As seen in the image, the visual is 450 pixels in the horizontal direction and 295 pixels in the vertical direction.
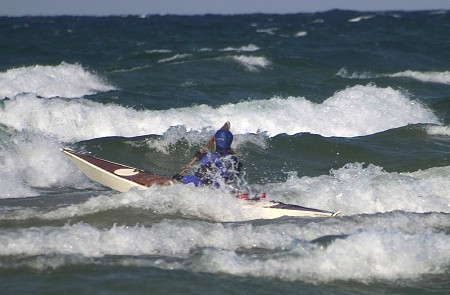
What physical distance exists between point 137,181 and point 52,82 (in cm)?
1405

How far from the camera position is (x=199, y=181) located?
1135cm

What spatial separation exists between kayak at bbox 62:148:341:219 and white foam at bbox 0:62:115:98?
1143 cm

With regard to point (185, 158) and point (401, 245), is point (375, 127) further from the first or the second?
point (401, 245)

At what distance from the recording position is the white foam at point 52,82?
24625 millimetres

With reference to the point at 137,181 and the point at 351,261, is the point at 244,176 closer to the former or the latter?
the point at 137,181

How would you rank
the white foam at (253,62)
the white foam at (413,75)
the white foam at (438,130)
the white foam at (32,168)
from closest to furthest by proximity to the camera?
1. the white foam at (32,168)
2. the white foam at (438,130)
3. the white foam at (413,75)
4. the white foam at (253,62)

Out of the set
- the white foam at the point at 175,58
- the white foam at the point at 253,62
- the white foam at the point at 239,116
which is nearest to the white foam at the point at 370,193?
the white foam at the point at 239,116

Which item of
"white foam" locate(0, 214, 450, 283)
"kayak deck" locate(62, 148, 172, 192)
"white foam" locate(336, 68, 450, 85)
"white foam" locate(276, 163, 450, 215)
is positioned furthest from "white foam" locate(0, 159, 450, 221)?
"white foam" locate(336, 68, 450, 85)

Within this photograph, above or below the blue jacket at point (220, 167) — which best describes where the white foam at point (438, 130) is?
below

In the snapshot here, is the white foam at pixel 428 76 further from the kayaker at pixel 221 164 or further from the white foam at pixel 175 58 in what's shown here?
the kayaker at pixel 221 164

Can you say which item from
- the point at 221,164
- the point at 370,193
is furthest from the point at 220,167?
the point at 370,193

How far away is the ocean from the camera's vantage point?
27.3 ft

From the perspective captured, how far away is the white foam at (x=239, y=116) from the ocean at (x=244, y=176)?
0.04 m

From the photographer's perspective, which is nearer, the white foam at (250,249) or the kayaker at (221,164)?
the white foam at (250,249)
